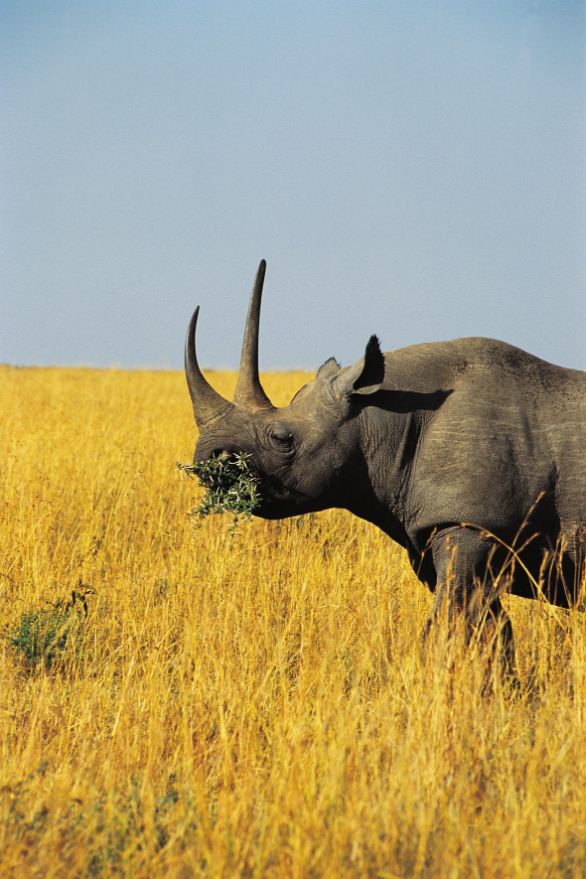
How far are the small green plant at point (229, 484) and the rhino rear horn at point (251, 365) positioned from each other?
0.33 meters

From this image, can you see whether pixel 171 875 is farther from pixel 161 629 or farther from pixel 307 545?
pixel 307 545

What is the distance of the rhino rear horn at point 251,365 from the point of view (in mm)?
5316

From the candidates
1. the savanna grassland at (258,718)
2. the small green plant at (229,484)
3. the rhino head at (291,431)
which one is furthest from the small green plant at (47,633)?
the rhino head at (291,431)

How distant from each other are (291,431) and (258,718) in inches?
57.6

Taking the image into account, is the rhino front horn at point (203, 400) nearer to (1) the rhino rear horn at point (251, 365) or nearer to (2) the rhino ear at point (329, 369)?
(1) the rhino rear horn at point (251, 365)

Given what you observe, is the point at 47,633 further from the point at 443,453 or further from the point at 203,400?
the point at 443,453

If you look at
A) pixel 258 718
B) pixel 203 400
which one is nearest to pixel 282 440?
pixel 203 400

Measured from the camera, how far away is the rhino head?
516cm

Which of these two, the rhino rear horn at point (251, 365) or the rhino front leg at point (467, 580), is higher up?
the rhino rear horn at point (251, 365)

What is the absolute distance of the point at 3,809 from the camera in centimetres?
340

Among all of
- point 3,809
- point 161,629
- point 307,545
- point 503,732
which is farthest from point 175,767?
point 307,545

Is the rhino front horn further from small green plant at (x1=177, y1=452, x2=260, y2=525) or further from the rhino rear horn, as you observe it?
small green plant at (x1=177, y1=452, x2=260, y2=525)

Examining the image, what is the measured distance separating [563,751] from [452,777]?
1.44 ft

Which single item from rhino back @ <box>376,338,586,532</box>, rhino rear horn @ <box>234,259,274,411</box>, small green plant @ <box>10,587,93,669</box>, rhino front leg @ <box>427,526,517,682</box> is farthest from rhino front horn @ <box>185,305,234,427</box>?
small green plant @ <box>10,587,93,669</box>
